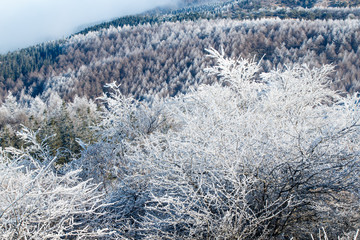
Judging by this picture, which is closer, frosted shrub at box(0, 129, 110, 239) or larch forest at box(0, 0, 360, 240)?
frosted shrub at box(0, 129, 110, 239)

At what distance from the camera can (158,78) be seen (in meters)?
73.2

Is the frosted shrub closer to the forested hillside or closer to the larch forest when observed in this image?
the larch forest

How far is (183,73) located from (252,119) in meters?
63.5

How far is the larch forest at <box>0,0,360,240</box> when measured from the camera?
3.95 m

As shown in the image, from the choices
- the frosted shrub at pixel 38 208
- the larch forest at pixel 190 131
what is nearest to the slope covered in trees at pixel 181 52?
the larch forest at pixel 190 131

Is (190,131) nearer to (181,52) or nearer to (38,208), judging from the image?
(38,208)

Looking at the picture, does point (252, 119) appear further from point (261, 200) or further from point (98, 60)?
point (98, 60)

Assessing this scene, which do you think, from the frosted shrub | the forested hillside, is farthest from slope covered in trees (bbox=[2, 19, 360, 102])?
the frosted shrub

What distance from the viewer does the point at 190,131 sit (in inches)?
201

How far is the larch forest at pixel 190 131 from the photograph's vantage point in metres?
3.95

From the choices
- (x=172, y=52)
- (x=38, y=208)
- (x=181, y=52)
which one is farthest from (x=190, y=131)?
(x=172, y=52)

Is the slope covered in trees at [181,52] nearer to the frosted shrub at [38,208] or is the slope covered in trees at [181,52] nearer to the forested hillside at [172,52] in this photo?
the forested hillside at [172,52]

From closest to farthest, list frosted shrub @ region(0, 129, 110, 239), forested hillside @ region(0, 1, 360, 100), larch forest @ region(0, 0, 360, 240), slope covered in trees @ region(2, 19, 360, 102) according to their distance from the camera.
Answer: frosted shrub @ region(0, 129, 110, 239) < larch forest @ region(0, 0, 360, 240) < slope covered in trees @ region(2, 19, 360, 102) < forested hillside @ region(0, 1, 360, 100)

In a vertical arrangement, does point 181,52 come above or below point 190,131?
below
